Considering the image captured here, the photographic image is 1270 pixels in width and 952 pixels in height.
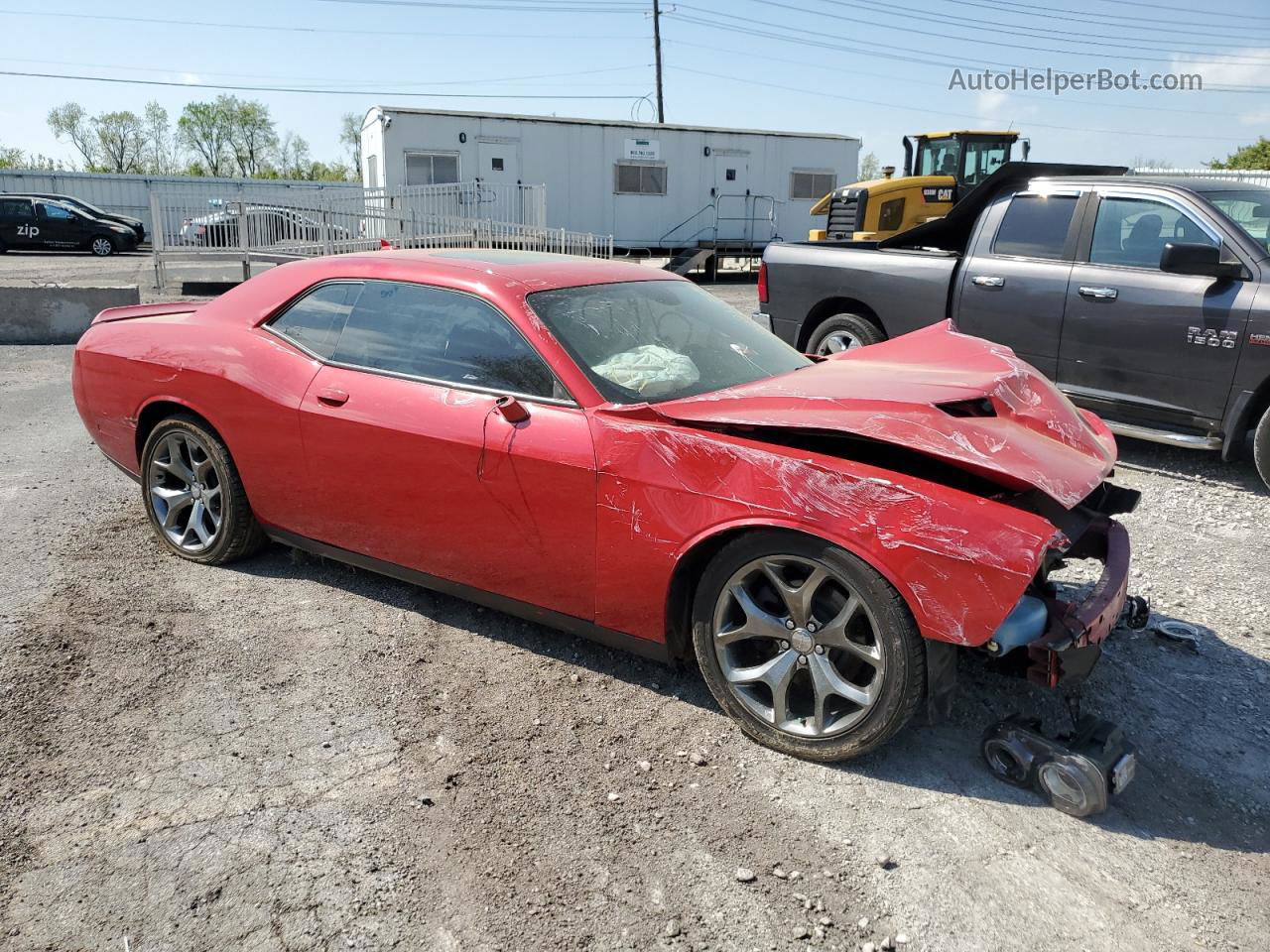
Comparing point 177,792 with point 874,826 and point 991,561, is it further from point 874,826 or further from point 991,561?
point 991,561

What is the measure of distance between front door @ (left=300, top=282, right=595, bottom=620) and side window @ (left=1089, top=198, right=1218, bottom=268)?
4.72 m

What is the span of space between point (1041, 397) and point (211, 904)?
122 inches

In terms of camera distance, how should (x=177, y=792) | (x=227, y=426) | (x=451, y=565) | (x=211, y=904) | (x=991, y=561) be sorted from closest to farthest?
(x=211, y=904) → (x=991, y=561) → (x=177, y=792) → (x=451, y=565) → (x=227, y=426)

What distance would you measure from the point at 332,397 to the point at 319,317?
46 cm

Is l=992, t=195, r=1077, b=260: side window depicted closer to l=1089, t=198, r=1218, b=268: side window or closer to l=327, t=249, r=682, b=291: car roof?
l=1089, t=198, r=1218, b=268: side window

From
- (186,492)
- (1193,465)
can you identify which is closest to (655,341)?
(186,492)

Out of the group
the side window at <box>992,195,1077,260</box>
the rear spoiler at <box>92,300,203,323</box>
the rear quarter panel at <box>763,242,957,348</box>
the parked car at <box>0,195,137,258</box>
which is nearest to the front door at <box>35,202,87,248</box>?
the parked car at <box>0,195,137,258</box>

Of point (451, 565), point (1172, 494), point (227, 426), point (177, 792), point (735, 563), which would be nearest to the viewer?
point (177, 792)

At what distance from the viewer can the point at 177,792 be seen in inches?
109

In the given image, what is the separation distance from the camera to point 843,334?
7.73m

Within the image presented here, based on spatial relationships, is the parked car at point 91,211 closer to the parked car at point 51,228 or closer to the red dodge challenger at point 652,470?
the parked car at point 51,228

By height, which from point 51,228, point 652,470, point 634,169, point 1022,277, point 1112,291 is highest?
point 634,169

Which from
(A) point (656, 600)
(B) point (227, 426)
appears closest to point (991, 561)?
(A) point (656, 600)

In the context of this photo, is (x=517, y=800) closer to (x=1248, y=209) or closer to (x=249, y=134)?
(x=1248, y=209)
